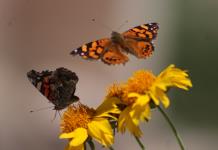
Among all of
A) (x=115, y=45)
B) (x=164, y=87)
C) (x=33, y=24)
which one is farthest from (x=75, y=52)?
(x=33, y=24)

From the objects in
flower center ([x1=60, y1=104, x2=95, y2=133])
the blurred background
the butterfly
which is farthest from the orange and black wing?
the blurred background

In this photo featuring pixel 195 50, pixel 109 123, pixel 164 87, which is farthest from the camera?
pixel 195 50

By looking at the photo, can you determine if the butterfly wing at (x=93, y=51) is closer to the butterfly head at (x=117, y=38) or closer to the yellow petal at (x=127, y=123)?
the butterfly head at (x=117, y=38)

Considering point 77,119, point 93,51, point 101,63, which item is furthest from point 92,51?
point 101,63

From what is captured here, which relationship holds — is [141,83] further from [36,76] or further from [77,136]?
[36,76]

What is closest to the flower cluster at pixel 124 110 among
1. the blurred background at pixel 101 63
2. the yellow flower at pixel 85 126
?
the yellow flower at pixel 85 126

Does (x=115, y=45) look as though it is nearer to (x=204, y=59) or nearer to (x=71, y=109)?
(x=71, y=109)
